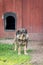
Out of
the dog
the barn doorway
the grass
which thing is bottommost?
the grass

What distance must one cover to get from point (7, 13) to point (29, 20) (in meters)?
0.94

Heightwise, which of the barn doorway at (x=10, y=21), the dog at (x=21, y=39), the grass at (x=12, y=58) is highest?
the barn doorway at (x=10, y=21)

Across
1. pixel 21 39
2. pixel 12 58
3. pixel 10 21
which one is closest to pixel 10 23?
pixel 10 21

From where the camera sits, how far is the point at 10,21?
39.3 ft

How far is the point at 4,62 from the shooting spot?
6711 millimetres

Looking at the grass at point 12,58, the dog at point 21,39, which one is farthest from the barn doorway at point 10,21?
the dog at point 21,39

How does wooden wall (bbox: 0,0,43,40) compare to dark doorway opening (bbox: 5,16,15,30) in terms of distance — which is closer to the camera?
wooden wall (bbox: 0,0,43,40)

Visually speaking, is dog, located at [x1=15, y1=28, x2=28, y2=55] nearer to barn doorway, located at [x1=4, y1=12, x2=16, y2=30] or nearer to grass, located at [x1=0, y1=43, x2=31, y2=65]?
grass, located at [x1=0, y1=43, x2=31, y2=65]

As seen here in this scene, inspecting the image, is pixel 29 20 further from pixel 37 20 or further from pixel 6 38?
pixel 6 38

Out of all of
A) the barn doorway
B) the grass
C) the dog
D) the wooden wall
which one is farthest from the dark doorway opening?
the dog

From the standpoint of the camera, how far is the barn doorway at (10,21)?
1172 cm

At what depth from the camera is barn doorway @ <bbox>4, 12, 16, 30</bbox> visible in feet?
38.4

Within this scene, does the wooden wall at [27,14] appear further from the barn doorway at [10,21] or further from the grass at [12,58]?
the grass at [12,58]

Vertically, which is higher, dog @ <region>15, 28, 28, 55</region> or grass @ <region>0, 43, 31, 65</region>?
dog @ <region>15, 28, 28, 55</region>
